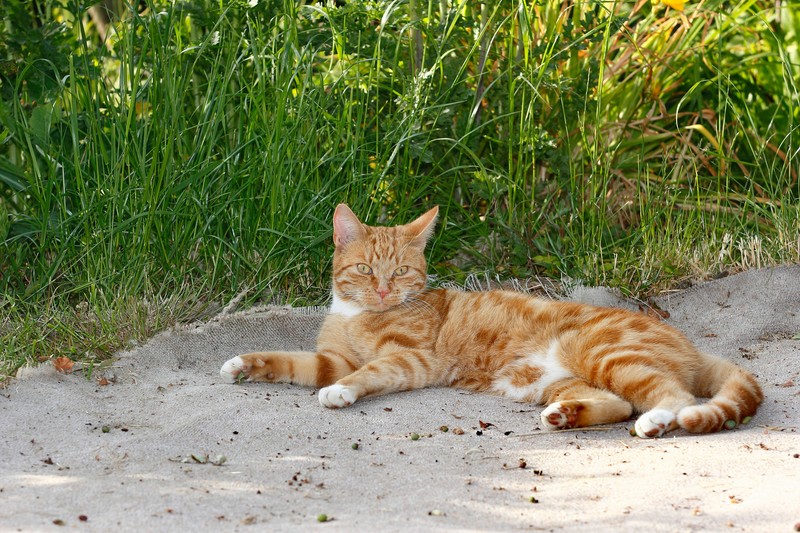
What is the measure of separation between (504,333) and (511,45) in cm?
180

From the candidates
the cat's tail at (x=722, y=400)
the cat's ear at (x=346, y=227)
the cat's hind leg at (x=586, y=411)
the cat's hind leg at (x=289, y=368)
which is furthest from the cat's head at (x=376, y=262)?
the cat's tail at (x=722, y=400)

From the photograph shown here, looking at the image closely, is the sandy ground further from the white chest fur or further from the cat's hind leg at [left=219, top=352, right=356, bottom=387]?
the white chest fur

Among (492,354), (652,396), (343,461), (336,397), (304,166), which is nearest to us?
(343,461)

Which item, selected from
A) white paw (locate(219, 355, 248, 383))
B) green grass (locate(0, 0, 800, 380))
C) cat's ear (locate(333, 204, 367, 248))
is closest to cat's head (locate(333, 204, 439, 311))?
cat's ear (locate(333, 204, 367, 248))

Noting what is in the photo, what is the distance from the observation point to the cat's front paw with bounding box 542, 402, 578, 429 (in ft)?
10.3

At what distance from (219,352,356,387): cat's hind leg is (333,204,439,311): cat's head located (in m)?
0.30

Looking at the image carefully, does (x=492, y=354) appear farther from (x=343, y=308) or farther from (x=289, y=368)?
(x=289, y=368)

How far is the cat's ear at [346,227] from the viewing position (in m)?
4.06

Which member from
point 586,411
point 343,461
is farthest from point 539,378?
point 343,461

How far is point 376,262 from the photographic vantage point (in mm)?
3984

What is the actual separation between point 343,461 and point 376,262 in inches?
50.3

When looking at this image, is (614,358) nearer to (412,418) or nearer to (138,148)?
(412,418)

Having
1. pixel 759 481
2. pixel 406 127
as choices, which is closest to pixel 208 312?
pixel 406 127

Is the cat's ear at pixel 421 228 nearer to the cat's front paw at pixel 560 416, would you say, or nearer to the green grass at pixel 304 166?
the green grass at pixel 304 166
